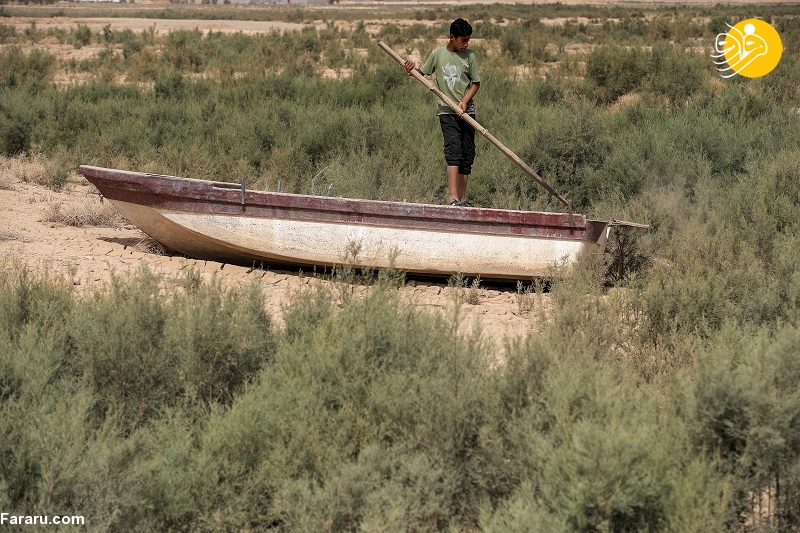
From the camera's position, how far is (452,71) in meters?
9.01

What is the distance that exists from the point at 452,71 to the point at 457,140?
2.08 ft

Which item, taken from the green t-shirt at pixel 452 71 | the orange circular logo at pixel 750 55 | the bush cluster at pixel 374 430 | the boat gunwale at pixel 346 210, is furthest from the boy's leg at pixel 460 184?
the orange circular logo at pixel 750 55

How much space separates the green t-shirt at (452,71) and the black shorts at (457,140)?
0.31ft

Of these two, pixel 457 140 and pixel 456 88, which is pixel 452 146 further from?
pixel 456 88

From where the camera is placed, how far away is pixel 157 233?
8.94 meters

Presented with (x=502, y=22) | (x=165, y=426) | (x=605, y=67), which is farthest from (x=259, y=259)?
(x=502, y=22)

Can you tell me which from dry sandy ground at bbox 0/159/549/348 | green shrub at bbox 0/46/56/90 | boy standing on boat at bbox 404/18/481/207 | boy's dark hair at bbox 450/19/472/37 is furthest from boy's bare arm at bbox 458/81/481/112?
green shrub at bbox 0/46/56/90

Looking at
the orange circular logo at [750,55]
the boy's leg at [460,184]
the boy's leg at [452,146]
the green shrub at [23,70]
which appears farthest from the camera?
the orange circular logo at [750,55]

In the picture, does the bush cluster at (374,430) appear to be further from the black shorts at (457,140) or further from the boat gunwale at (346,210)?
the black shorts at (457,140)

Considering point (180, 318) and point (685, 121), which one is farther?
point (685, 121)

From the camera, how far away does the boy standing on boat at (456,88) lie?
355 inches

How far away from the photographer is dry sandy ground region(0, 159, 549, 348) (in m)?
7.76

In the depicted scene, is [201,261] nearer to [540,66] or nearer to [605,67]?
[605,67]

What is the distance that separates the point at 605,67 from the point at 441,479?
1530 cm
